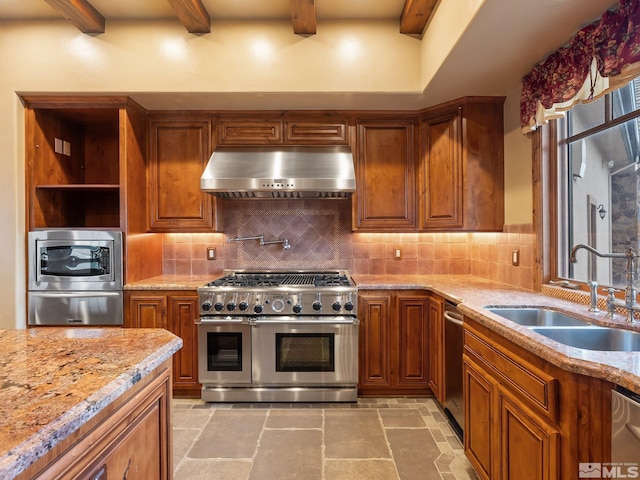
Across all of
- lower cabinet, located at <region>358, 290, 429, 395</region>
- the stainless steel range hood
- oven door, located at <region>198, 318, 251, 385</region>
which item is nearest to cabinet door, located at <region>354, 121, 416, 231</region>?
the stainless steel range hood

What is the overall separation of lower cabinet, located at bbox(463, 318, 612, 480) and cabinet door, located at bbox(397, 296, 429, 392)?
0.79 m

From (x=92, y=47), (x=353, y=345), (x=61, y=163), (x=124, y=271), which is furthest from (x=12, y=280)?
(x=353, y=345)

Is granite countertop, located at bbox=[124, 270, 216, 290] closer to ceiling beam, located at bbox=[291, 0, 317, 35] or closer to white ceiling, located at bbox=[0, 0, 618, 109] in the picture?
white ceiling, located at bbox=[0, 0, 618, 109]

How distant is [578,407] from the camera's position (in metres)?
1.08

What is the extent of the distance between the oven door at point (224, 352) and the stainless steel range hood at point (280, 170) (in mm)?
1066

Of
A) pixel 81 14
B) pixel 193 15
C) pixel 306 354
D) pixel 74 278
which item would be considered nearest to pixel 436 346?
pixel 306 354

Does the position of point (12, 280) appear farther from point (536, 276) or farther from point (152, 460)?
point (536, 276)

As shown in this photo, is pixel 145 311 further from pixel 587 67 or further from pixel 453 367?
pixel 587 67

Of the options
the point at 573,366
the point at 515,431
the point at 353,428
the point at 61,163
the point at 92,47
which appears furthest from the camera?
the point at 61,163

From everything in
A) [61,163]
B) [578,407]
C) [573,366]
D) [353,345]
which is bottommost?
[353,345]

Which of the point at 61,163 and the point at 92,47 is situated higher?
the point at 92,47

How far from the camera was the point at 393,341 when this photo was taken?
268cm

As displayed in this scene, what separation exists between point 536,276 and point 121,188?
315 cm
